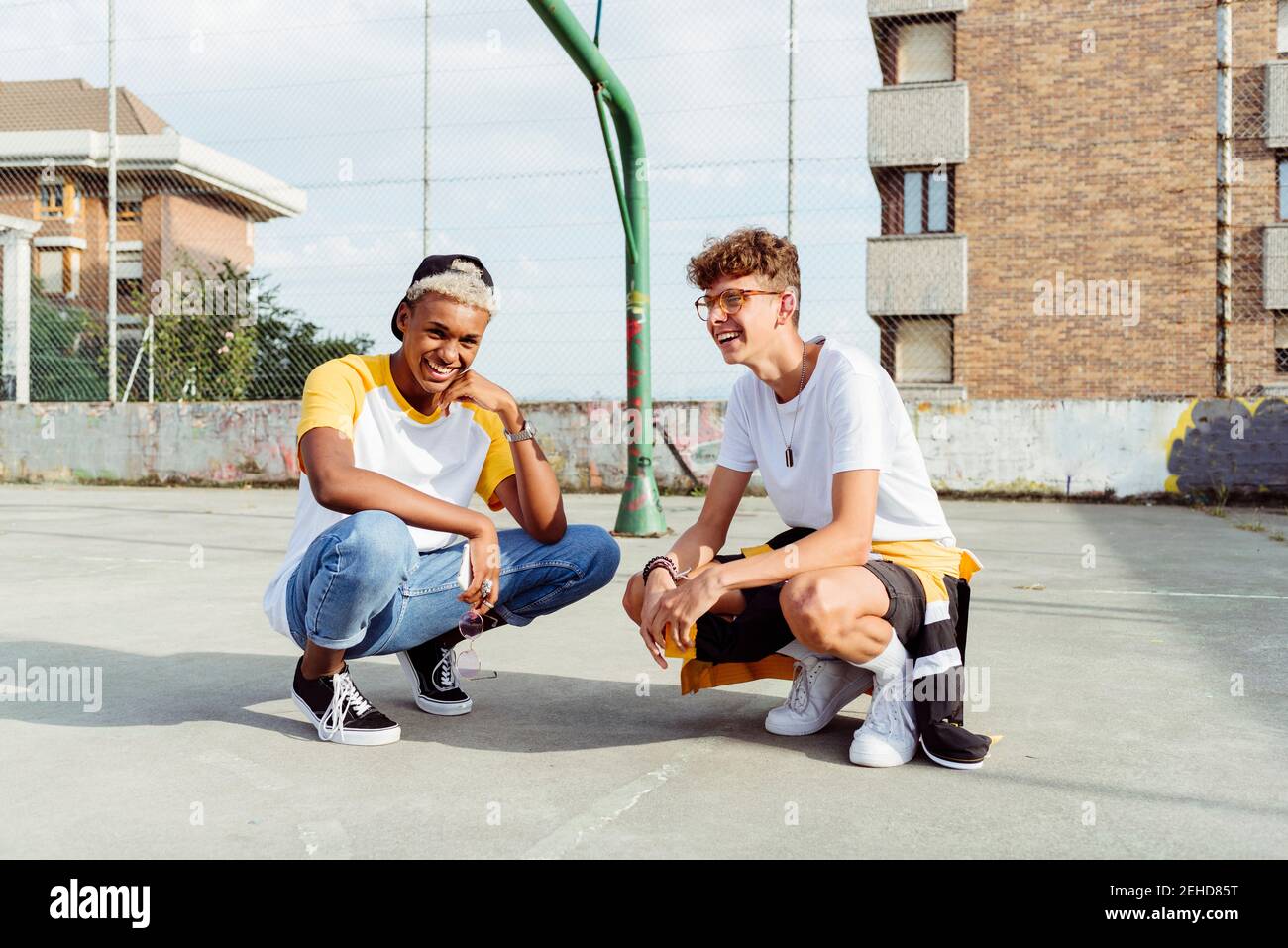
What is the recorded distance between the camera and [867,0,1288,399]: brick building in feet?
55.9

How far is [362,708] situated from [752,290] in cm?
163

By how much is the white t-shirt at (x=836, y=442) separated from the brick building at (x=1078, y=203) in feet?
45.7

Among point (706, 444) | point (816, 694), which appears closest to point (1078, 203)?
point (706, 444)

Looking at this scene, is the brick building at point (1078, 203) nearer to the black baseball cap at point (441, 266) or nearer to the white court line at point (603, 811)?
the black baseball cap at point (441, 266)

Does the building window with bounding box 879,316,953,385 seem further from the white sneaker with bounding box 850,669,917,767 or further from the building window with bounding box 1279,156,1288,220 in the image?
the white sneaker with bounding box 850,669,917,767

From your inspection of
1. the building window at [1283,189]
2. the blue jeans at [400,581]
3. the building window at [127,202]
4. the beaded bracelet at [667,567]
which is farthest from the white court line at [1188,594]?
the building window at [127,202]

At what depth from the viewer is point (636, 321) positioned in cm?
841

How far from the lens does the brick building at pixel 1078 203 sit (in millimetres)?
17031

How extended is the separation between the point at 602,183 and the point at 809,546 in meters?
9.63

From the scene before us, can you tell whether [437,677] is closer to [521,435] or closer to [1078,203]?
[521,435]

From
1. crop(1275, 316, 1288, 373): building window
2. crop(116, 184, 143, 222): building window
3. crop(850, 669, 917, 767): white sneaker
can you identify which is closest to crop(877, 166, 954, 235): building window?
crop(1275, 316, 1288, 373): building window
